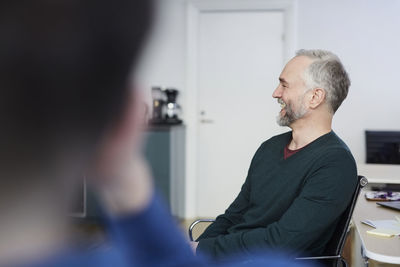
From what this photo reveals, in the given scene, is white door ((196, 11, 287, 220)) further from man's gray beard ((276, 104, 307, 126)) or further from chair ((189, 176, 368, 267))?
chair ((189, 176, 368, 267))

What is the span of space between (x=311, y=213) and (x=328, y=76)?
46 centimetres

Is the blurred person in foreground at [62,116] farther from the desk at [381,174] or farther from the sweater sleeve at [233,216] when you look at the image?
the desk at [381,174]

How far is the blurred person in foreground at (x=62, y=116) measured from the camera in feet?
0.64

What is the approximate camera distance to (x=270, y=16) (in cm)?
434

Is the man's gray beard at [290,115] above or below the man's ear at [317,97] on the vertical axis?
below

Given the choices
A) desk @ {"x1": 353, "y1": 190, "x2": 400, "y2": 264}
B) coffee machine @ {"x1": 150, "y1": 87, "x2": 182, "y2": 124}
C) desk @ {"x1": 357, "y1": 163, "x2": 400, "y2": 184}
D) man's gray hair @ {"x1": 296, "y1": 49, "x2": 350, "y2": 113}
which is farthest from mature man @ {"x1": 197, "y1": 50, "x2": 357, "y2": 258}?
coffee machine @ {"x1": 150, "y1": 87, "x2": 182, "y2": 124}

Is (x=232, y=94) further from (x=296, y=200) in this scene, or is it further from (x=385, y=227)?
(x=296, y=200)

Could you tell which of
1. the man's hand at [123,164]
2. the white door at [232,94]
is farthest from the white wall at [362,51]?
the man's hand at [123,164]

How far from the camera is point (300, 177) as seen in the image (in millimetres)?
1471

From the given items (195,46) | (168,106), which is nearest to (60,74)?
(168,106)

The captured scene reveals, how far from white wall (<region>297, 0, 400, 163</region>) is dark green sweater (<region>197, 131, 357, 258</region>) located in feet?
9.31

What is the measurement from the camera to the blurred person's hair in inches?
7.6

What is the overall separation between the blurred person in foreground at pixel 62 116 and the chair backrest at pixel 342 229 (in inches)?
52.4

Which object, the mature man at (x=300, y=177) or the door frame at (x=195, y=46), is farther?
the door frame at (x=195, y=46)
